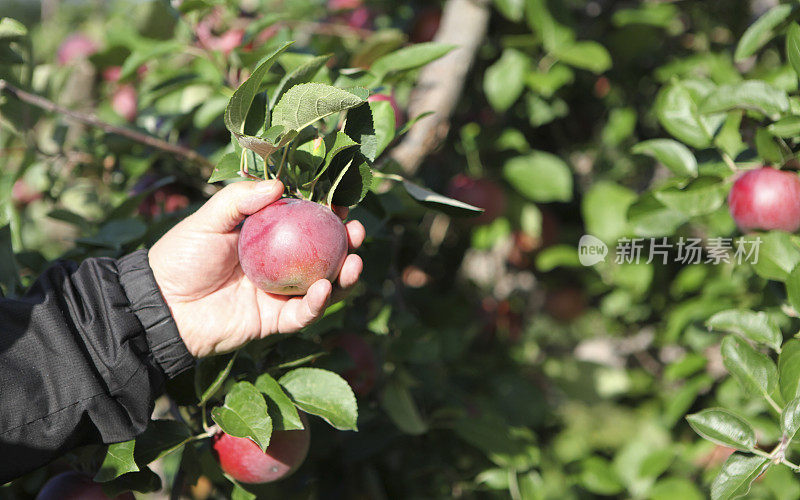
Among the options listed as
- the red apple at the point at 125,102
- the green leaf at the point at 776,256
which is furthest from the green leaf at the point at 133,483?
the red apple at the point at 125,102

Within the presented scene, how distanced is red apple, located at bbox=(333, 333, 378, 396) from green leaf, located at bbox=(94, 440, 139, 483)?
1.18 feet

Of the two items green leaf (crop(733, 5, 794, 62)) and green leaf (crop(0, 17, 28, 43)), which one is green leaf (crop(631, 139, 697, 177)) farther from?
green leaf (crop(0, 17, 28, 43))

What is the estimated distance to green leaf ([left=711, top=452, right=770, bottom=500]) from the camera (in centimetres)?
76

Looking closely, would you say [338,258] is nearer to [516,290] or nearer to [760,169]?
[760,169]

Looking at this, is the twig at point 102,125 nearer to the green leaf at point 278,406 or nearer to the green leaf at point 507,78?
the green leaf at point 278,406

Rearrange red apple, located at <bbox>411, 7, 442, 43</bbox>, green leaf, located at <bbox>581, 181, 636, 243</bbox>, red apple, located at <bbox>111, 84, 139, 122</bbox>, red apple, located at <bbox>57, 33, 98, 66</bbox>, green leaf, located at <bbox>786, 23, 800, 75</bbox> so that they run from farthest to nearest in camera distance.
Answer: red apple, located at <bbox>57, 33, 98, 66</bbox>, red apple, located at <bbox>111, 84, 139, 122</bbox>, red apple, located at <bbox>411, 7, 442, 43</bbox>, green leaf, located at <bbox>581, 181, 636, 243</bbox>, green leaf, located at <bbox>786, 23, 800, 75</bbox>

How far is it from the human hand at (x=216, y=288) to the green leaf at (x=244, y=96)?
0.08m

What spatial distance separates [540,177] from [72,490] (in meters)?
1.11

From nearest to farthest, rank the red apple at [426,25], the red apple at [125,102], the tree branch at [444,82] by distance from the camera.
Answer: the tree branch at [444,82] < the red apple at [426,25] < the red apple at [125,102]

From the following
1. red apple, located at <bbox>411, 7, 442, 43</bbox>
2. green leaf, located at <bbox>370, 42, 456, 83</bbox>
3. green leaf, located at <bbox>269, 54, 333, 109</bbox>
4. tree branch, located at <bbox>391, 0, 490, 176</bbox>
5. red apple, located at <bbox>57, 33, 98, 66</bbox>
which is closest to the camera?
green leaf, located at <bbox>269, 54, 333, 109</bbox>

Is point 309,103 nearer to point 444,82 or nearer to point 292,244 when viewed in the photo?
point 292,244

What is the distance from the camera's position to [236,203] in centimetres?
73

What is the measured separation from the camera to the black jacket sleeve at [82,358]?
72cm

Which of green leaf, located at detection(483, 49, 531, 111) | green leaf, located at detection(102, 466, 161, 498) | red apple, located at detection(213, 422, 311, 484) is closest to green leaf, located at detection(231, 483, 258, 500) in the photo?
red apple, located at detection(213, 422, 311, 484)
